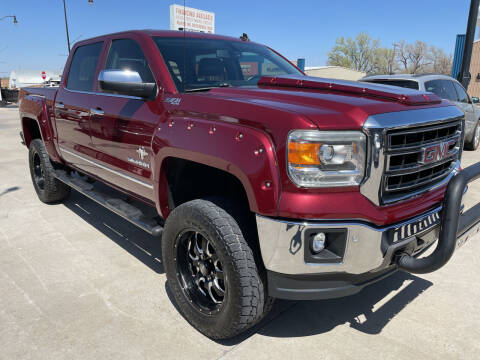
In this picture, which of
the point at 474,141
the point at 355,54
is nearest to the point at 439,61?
the point at 355,54

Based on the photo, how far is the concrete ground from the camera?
237cm

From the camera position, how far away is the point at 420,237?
87.4 inches

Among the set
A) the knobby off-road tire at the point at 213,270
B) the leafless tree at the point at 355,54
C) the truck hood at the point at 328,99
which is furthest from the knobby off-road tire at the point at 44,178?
the leafless tree at the point at 355,54

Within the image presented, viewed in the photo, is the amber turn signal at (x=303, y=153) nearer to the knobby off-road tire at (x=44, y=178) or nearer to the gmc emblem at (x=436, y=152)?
the gmc emblem at (x=436, y=152)

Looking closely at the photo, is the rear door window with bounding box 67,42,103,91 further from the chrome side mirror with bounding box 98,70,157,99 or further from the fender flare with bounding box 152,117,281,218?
the fender flare with bounding box 152,117,281,218

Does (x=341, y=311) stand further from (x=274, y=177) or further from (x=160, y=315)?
(x=274, y=177)

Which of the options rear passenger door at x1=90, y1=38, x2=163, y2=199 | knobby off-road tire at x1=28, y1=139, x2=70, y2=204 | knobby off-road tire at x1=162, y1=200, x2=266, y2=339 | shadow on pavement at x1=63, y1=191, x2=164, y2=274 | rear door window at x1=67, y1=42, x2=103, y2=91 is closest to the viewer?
knobby off-road tire at x1=162, y1=200, x2=266, y2=339

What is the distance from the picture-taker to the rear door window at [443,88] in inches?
287

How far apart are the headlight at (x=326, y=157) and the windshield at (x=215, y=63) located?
1141 millimetres

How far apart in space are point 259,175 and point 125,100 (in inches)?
63.6

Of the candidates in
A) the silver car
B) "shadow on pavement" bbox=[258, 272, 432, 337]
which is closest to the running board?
"shadow on pavement" bbox=[258, 272, 432, 337]

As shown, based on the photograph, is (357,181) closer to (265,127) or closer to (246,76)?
(265,127)

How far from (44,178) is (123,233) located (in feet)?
4.88

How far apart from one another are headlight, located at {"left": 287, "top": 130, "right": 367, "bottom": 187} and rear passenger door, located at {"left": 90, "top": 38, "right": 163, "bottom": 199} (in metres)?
1.16
